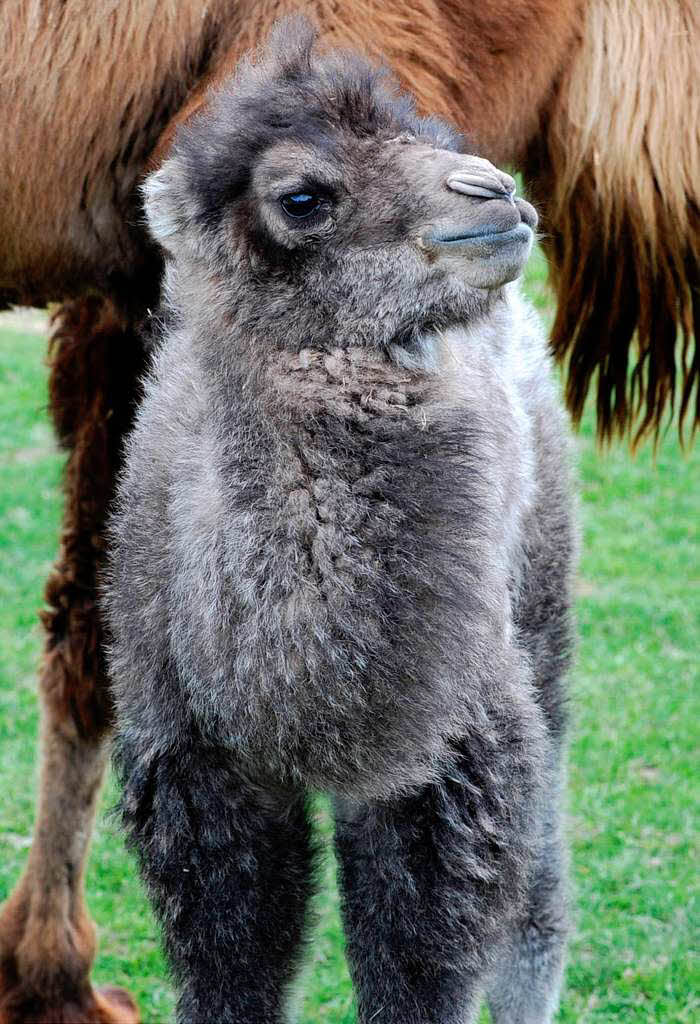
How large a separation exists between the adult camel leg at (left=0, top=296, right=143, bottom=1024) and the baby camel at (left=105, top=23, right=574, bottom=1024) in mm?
1119

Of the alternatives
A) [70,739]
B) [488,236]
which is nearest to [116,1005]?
[70,739]

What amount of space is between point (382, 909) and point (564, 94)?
6.27 ft

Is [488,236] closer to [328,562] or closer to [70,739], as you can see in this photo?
[328,562]

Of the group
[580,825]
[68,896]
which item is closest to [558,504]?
[68,896]

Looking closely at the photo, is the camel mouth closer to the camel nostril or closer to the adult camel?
the camel nostril

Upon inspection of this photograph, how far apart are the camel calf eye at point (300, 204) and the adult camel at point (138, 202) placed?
59cm

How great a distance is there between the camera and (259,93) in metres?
2.70

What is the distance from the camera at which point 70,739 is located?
4.14 m

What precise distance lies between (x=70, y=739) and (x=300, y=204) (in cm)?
198

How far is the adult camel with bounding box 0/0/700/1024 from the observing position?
3.19 metres

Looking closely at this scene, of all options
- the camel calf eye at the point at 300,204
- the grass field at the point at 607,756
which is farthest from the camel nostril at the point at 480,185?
the grass field at the point at 607,756

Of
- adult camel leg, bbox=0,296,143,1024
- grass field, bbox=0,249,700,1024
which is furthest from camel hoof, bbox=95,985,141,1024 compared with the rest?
grass field, bbox=0,249,700,1024

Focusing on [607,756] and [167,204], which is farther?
[607,756]

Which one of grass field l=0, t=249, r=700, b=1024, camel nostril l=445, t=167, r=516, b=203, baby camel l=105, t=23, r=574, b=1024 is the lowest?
grass field l=0, t=249, r=700, b=1024
